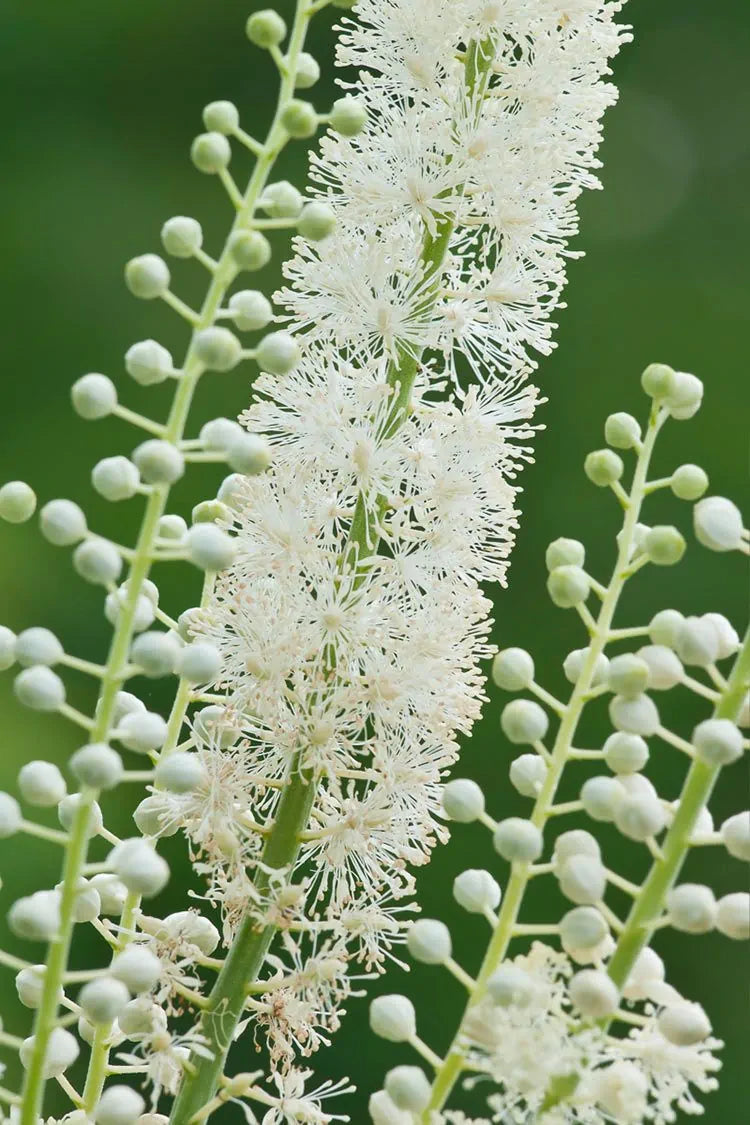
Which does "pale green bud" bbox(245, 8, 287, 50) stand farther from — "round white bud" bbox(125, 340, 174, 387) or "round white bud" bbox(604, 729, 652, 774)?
"round white bud" bbox(604, 729, 652, 774)

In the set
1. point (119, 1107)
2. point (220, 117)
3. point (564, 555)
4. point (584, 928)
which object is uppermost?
point (220, 117)

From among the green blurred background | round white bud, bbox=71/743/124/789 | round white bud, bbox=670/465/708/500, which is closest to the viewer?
round white bud, bbox=71/743/124/789

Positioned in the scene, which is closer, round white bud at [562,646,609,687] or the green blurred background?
round white bud at [562,646,609,687]

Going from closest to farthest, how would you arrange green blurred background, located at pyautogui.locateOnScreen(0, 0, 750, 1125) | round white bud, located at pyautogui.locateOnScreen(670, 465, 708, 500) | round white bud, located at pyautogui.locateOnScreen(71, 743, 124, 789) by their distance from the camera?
round white bud, located at pyautogui.locateOnScreen(71, 743, 124, 789), round white bud, located at pyautogui.locateOnScreen(670, 465, 708, 500), green blurred background, located at pyautogui.locateOnScreen(0, 0, 750, 1125)

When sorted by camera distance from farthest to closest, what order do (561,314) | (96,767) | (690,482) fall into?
(561,314) < (690,482) < (96,767)

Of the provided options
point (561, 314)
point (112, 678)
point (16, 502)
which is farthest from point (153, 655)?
point (561, 314)

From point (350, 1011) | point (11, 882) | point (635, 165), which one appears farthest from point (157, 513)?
point (635, 165)

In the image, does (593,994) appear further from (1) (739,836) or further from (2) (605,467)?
(2) (605,467)

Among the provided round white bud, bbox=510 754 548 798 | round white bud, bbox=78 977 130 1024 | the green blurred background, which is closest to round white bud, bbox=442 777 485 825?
round white bud, bbox=510 754 548 798
